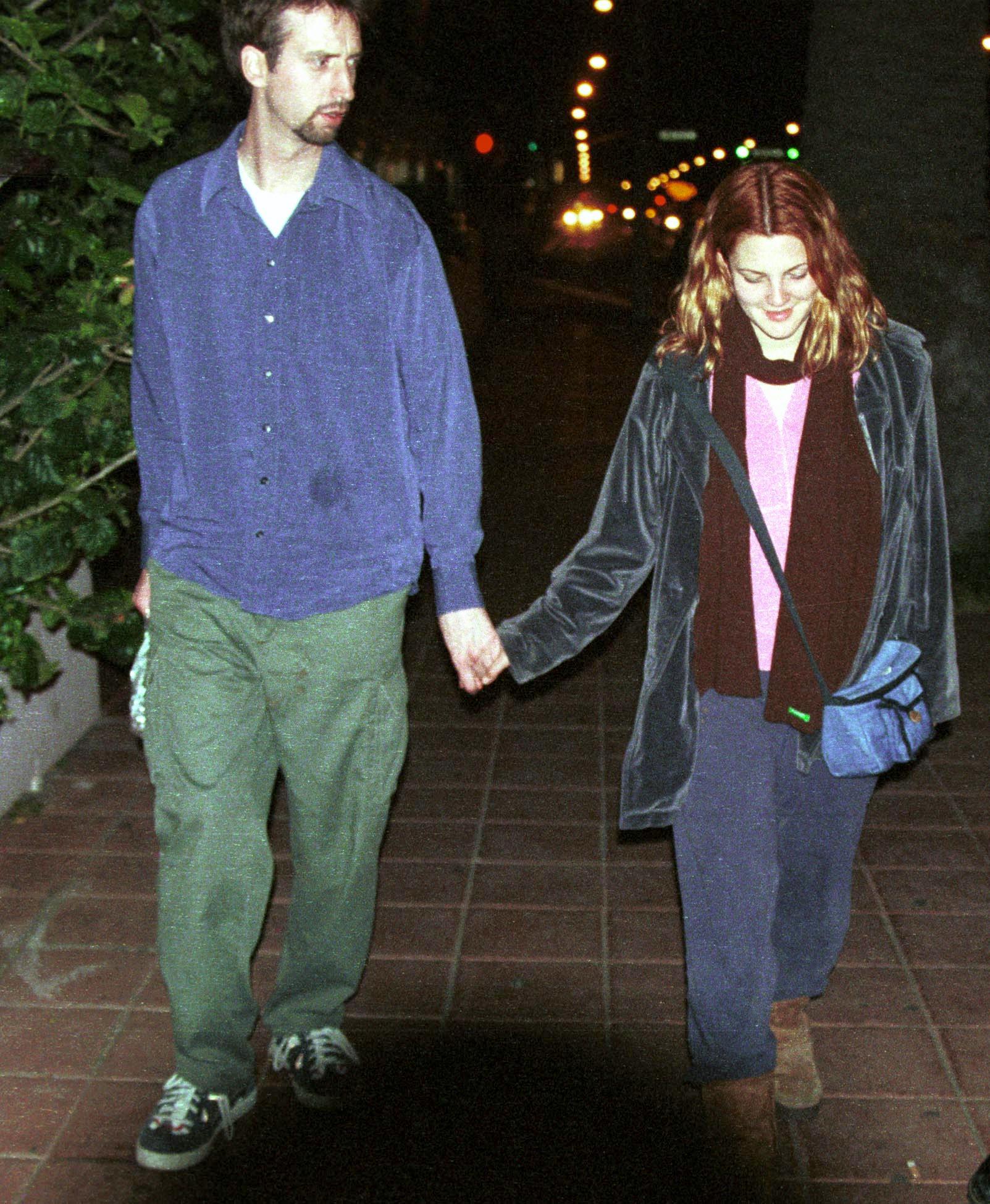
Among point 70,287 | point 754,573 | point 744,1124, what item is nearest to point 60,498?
point 70,287

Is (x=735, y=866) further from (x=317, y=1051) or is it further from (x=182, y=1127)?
(x=182, y=1127)

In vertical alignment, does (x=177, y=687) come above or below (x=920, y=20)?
below

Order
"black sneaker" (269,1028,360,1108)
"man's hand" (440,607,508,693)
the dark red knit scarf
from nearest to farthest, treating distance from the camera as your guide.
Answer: the dark red knit scarf → "man's hand" (440,607,508,693) → "black sneaker" (269,1028,360,1108)

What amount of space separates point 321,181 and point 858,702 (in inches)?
55.2

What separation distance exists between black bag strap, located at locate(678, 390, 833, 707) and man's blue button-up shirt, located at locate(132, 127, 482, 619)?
17.7 inches

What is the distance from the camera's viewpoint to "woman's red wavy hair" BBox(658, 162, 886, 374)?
9.52 feet

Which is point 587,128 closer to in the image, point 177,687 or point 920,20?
point 920,20

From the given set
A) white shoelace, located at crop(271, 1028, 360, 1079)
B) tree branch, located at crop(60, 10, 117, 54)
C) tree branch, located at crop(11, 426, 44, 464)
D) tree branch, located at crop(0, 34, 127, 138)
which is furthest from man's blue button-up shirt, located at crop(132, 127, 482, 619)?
tree branch, located at crop(60, 10, 117, 54)

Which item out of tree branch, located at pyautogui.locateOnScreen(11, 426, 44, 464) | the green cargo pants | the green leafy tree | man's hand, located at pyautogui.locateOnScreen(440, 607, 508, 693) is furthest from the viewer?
tree branch, located at pyautogui.locateOnScreen(11, 426, 44, 464)

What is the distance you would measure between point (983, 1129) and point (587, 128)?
7966 centimetres

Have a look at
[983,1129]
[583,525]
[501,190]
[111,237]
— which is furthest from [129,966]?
[501,190]

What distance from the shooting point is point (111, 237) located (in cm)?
553

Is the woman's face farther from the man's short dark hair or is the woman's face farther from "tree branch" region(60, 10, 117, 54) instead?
"tree branch" region(60, 10, 117, 54)

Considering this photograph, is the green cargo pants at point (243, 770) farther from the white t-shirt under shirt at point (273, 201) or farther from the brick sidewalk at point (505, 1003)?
the white t-shirt under shirt at point (273, 201)
